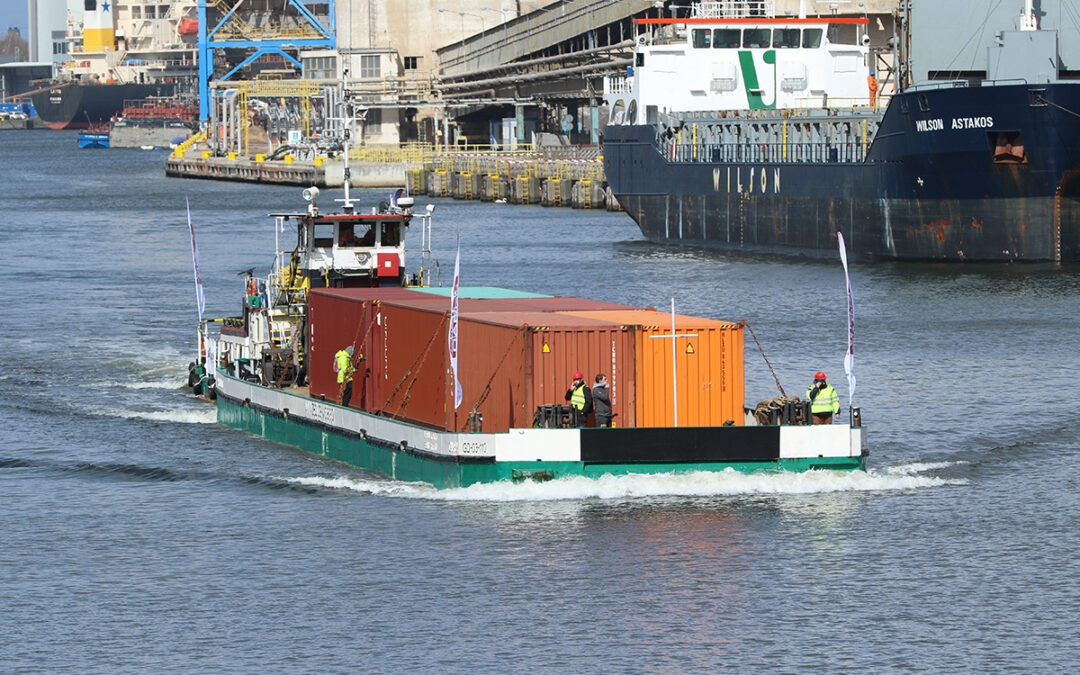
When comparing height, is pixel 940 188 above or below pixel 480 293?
above

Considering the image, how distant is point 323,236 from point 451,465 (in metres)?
11.7

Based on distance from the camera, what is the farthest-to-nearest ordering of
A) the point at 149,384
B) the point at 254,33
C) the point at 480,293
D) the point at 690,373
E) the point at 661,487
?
the point at 254,33 → the point at 149,384 → the point at 480,293 → the point at 690,373 → the point at 661,487

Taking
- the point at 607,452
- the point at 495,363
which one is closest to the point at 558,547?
the point at 607,452

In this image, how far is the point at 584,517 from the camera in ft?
90.2

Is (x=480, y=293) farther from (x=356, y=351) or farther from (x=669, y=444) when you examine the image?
(x=669, y=444)

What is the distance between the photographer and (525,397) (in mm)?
28156

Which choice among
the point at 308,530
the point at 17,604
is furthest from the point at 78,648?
the point at 308,530

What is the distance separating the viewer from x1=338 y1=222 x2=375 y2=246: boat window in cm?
3856

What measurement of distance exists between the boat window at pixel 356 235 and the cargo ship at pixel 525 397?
3460 millimetres

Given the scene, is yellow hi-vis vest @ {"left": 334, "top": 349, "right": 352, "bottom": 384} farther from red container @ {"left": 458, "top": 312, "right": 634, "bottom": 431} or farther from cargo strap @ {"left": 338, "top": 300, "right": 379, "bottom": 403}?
red container @ {"left": 458, "top": 312, "right": 634, "bottom": 431}

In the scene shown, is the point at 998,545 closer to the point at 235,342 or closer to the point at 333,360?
the point at 333,360

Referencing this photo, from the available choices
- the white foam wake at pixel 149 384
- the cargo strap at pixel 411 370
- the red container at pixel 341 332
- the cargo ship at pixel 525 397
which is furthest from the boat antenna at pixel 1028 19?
the cargo strap at pixel 411 370

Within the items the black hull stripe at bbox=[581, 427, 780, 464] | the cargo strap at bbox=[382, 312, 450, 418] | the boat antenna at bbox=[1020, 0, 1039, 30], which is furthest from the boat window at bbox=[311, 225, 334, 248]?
the boat antenna at bbox=[1020, 0, 1039, 30]

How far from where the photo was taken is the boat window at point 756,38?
78.9 m
